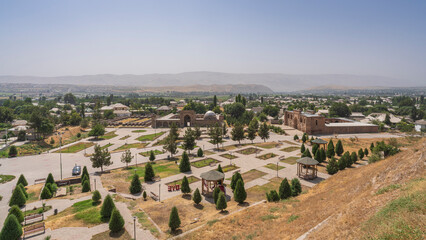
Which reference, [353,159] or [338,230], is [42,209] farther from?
[353,159]

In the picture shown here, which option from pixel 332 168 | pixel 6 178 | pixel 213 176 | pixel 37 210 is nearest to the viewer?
pixel 37 210

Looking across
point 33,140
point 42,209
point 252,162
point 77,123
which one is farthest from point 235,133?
point 77,123

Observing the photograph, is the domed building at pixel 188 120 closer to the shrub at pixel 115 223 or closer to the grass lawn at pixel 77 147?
the grass lawn at pixel 77 147

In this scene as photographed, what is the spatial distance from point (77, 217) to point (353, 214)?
64.8 feet

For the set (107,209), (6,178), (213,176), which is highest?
(213,176)

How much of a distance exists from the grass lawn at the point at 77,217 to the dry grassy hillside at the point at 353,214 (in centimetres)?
834

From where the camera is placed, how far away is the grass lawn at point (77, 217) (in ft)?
56.9

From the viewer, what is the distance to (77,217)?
1833 centimetres

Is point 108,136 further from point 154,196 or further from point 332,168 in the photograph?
point 332,168

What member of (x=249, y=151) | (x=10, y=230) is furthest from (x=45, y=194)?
(x=249, y=151)

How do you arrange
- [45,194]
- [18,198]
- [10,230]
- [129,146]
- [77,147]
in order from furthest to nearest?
[129,146], [77,147], [45,194], [18,198], [10,230]

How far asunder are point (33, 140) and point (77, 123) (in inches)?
918

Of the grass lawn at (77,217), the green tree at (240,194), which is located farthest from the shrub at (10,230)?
the green tree at (240,194)

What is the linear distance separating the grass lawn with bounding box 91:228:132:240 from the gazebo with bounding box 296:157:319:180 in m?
22.7
